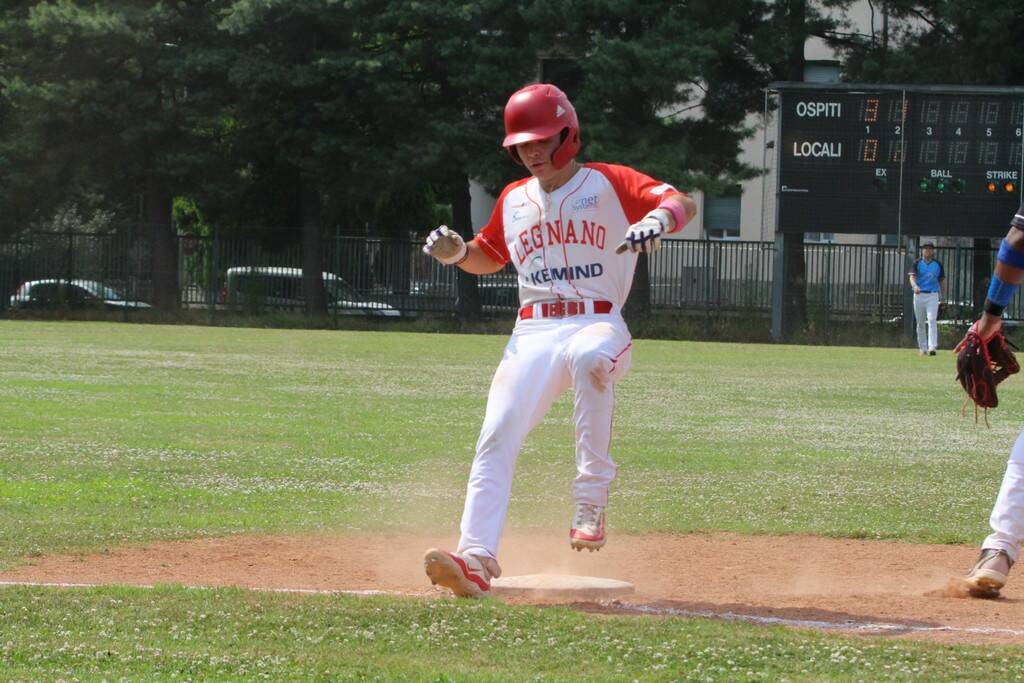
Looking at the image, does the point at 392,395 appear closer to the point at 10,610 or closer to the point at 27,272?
the point at 10,610

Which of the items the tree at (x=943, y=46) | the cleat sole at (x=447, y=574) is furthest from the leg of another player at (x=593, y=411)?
the tree at (x=943, y=46)

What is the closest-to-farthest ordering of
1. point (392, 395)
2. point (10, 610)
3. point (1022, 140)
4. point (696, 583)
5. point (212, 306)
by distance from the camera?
1. point (10, 610)
2. point (696, 583)
3. point (392, 395)
4. point (1022, 140)
5. point (212, 306)

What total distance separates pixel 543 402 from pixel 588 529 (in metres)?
0.58

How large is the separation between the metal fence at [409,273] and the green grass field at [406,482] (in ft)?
43.7

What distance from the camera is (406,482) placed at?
10.3 metres

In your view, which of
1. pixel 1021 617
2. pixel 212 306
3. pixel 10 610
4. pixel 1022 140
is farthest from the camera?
pixel 212 306

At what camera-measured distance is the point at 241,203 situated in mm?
41844

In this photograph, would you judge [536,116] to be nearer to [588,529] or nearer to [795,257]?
[588,529]

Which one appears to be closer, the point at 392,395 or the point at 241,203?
the point at 392,395

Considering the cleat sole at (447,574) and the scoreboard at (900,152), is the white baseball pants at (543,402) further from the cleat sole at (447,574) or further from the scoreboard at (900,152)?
the scoreboard at (900,152)

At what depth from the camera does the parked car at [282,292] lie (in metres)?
40.0

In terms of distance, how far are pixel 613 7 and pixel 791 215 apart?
803 cm

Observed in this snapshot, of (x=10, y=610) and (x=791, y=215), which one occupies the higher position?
(x=791, y=215)

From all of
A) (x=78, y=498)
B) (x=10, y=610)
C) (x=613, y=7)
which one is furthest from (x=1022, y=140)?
(x=10, y=610)
